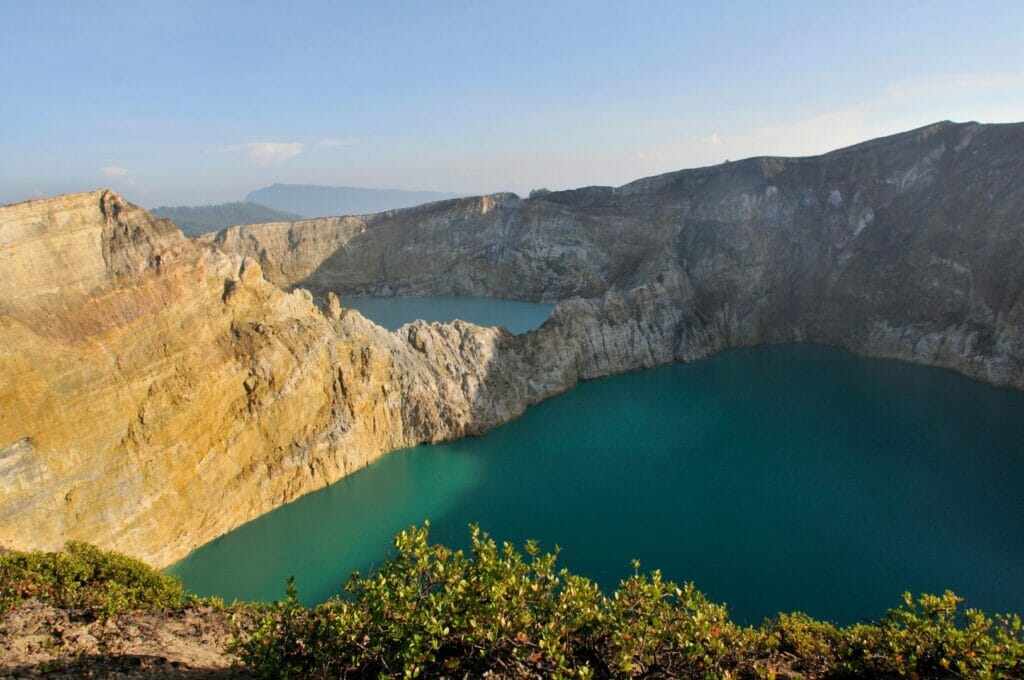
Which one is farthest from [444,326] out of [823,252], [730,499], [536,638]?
[823,252]

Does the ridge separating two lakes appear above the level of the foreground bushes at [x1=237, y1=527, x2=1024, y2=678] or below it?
below

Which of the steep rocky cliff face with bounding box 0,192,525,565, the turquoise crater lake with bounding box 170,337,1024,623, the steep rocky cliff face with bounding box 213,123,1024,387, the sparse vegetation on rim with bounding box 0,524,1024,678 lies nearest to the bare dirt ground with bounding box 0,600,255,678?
the sparse vegetation on rim with bounding box 0,524,1024,678

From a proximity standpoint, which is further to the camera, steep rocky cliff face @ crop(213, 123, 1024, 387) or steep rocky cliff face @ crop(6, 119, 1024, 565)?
steep rocky cliff face @ crop(213, 123, 1024, 387)

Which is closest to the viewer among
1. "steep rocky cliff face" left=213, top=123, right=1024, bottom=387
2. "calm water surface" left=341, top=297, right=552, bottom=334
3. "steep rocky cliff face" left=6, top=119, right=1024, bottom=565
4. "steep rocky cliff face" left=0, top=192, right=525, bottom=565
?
"steep rocky cliff face" left=0, top=192, right=525, bottom=565

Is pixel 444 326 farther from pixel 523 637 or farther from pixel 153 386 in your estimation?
pixel 523 637

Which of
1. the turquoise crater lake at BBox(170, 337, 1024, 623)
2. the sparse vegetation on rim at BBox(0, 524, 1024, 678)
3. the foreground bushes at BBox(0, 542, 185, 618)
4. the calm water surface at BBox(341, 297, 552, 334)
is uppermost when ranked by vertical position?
the sparse vegetation on rim at BBox(0, 524, 1024, 678)

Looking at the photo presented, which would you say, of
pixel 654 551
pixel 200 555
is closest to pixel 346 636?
pixel 654 551

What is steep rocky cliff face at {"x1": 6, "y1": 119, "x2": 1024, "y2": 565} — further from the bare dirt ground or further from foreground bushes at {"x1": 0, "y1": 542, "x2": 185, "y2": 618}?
the bare dirt ground

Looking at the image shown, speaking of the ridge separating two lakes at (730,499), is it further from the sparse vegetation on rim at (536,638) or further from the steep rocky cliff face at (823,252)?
the sparse vegetation on rim at (536,638)

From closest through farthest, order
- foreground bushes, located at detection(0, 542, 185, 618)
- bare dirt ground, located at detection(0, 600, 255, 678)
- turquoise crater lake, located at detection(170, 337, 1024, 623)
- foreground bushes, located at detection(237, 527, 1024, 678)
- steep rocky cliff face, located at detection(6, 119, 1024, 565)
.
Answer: foreground bushes, located at detection(237, 527, 1024, 678) < bare dirt ground, located at detection(0, 600, 255, 678) < foreground bushes, located at detection(0, 542, 185, 618) < turquoise crater lake, located at detection(170, 337, 1024, 623) < steep rocky cliff face, located at detection(6, 119, 1024, 565)
